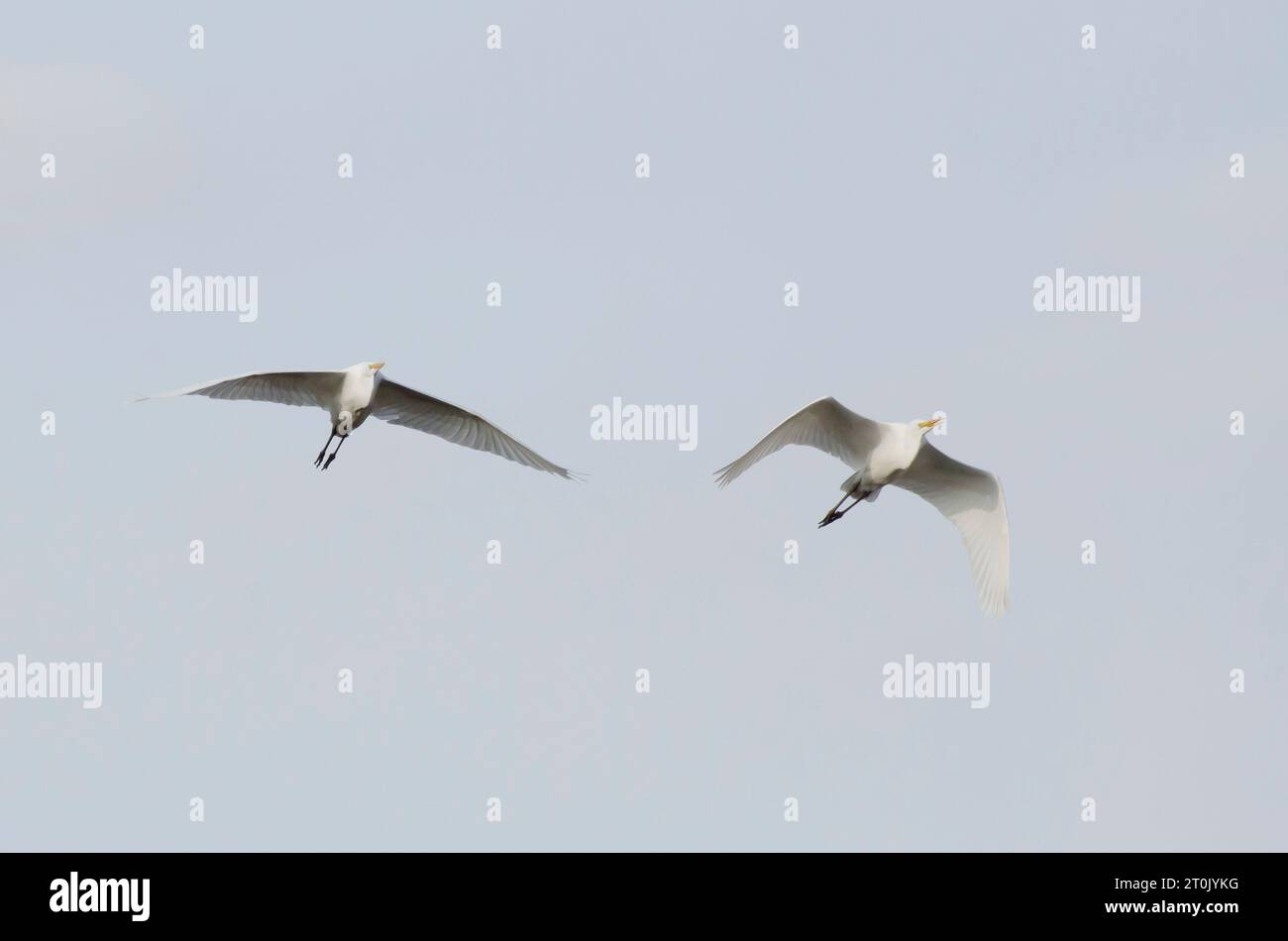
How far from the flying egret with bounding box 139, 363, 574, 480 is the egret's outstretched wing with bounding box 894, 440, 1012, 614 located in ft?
15.3

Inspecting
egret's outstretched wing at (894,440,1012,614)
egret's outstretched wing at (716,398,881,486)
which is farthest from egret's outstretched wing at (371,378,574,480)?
egret's outstretched wing at (894,440,1012,614)

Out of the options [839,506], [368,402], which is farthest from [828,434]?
[368,402]

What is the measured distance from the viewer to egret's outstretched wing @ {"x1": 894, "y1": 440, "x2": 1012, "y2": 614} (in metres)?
28.8

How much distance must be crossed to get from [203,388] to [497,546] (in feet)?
16.0

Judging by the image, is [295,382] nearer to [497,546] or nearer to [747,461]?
[497,546]

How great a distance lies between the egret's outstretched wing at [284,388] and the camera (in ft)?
91.2

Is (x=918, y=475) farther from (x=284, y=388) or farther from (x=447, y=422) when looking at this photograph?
(x=284, y=388)

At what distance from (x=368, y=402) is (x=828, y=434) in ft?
19.2

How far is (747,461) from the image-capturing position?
26797 millimetres

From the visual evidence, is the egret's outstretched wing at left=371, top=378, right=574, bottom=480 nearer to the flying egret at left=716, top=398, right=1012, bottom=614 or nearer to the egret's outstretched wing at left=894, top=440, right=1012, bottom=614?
the flying egret at left=716, top=398, right=1012, bottom=614

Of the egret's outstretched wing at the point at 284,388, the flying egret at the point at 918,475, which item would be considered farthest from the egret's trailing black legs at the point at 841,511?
the egret's outstretched wing at the point at 284,388

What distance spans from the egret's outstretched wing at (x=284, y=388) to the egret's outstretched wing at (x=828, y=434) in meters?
5.53
